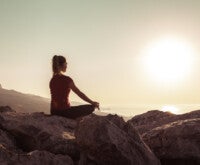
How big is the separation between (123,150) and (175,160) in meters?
2.26

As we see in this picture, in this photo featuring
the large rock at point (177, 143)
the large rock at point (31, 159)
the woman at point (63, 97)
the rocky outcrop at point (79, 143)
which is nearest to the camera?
the large rock at point (31, 159)

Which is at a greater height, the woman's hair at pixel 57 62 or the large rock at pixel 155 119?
the woman's hair at pixel 57 62

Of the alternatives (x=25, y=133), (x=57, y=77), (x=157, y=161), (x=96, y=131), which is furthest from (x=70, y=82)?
(x=157, y=161)

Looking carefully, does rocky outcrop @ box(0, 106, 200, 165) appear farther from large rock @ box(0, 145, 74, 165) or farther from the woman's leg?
the woman's leg

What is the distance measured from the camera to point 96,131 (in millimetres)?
9312

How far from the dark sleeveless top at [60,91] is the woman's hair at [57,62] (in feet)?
1.00

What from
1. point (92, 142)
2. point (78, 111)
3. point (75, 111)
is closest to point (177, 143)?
point (92, 142)

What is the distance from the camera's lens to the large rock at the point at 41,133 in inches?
415

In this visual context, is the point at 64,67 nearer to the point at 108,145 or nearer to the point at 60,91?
the point at 60,91

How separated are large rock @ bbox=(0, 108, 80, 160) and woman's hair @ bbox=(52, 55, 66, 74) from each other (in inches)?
77.5

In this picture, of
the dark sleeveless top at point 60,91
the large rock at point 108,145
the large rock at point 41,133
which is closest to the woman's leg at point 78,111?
the dark sleeveless top at point 60,91

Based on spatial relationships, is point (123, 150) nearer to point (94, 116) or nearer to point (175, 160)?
point (94, 116)

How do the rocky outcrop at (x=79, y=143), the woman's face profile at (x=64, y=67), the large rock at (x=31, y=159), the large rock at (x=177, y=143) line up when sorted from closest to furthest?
the large rock at (x=31, y=159) < the rocky outcrop at (x=79, y=143) < the large rock at (x=177, y=143) < the woman's face profile at (x=64, y=67)

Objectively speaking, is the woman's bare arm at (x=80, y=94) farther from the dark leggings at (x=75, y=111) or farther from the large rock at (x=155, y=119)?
the large rock at (x=155, y=119)
